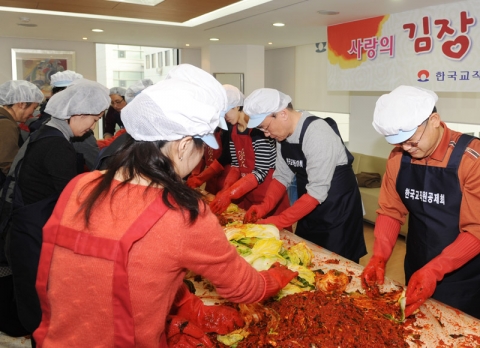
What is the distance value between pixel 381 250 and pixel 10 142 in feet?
7.79

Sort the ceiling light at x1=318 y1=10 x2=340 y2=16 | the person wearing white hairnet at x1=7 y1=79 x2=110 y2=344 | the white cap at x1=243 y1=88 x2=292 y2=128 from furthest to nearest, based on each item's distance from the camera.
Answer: the ceiling light at x1=318 y1=10 x2=340 y2=16 < the white cap at x1=243 y1=88 x2=292 y2=128 < the person wearing white hairnet at x1=7 y1=79 x2=110 y2=344

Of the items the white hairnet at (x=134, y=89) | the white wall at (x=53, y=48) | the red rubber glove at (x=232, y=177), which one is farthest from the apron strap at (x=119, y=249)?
the white wall at (x=53, y=48)

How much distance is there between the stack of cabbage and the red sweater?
2.53 feet

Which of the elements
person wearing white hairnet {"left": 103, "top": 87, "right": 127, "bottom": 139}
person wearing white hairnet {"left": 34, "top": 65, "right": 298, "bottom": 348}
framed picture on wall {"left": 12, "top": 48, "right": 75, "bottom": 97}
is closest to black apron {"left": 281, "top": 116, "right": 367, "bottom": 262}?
person wearing white hairnet {"left": 34, "top": 65, "right": 298, "bottom": 348}

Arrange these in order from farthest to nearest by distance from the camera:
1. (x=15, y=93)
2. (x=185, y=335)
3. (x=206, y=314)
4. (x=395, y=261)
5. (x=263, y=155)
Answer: (x=395, y=261) → (x=15, y=93) → (x=263, y=155) → (x=206, y=314) → (x=185, y=335)

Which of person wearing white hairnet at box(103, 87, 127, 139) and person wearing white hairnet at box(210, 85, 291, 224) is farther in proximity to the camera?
person wearing white hairnet at box(103, 87, 127, 139)

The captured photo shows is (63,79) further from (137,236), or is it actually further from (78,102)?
(137,236)

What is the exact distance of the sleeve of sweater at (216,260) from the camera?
1052mm

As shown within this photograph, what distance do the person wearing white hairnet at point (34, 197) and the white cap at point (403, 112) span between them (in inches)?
53.6

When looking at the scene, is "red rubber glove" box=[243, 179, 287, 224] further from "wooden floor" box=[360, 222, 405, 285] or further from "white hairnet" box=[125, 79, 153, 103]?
"white hairnet" box=[125, 79, 153, 103]

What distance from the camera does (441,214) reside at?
188cm

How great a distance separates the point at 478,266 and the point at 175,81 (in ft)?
5.16

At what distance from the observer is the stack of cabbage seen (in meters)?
1.88

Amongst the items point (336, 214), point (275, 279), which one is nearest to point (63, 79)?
point (336, 214)
